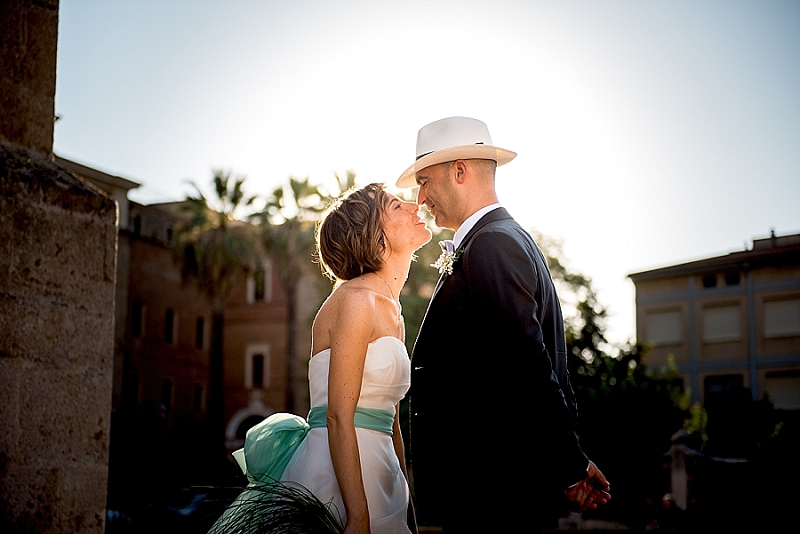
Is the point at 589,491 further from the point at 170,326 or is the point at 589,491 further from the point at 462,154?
the point at 170,326

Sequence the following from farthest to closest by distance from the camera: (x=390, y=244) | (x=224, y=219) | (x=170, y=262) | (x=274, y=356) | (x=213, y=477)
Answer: (x=274, y=356)
(x=170, y=262)
(x=224, y=219)
(x=390, y=244)
(x=213, y=477)

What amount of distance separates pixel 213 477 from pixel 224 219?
33672 millimetres

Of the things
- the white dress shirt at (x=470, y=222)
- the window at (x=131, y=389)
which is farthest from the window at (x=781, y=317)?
the white dress shirt at (x=470, y=222)

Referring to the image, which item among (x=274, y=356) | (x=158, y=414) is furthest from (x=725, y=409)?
(x=158, y=414)

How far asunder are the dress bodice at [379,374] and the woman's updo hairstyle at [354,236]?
356 mm

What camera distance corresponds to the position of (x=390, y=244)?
4082 millimetres

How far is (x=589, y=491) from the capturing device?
354 centimetres

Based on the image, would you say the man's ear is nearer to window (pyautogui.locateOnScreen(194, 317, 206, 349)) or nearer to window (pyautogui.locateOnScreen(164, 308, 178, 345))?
window (pyautogui.locateOnScreen(164, 308, 178, 345))

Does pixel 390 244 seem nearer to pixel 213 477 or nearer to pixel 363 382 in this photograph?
pixel 363 382

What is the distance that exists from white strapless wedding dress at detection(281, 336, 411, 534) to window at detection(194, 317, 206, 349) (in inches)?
1871

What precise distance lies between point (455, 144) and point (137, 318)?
141 feet

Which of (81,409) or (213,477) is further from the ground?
(81,409)

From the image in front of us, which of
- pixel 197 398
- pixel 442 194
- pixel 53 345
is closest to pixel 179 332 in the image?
pixel 197 398

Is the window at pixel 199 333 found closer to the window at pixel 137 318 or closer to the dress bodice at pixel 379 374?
the window at pixel 137 318
